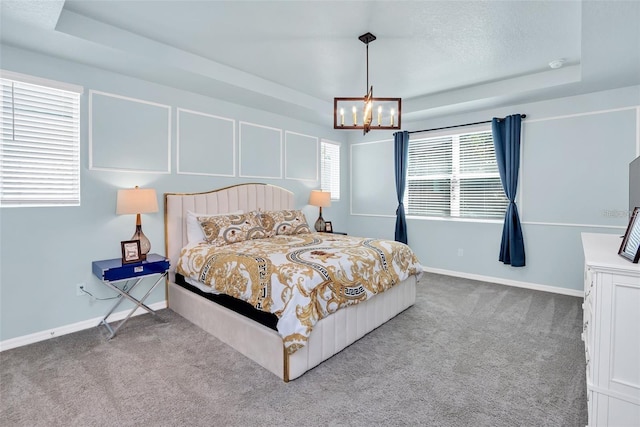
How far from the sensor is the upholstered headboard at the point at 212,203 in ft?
11.9

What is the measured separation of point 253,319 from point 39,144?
2.51m

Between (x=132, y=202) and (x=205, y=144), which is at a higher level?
(x=205, y=144)

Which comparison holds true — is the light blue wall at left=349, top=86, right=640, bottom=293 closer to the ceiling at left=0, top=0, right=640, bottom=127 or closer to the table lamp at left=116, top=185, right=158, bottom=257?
the ceiling at left=0, top=0, right=640, bottom=127

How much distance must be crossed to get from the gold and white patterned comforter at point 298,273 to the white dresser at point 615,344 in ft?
5.04

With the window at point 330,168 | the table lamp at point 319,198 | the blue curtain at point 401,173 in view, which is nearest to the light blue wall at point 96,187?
the table lamp at point 319,198

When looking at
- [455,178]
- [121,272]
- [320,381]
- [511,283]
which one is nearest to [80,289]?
[121,272]

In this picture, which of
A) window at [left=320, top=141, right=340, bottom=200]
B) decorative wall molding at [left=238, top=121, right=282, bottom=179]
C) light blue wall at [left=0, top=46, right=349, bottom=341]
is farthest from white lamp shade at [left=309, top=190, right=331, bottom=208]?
light blue wall at [left=0, top=46, right=349, bottom=341]

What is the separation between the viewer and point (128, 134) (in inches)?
131

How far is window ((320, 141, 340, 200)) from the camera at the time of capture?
5812mm

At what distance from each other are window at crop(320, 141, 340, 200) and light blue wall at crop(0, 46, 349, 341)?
2053 millimetres

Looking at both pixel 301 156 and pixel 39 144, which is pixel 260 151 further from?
pixel 39 144

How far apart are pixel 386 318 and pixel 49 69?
397 cm

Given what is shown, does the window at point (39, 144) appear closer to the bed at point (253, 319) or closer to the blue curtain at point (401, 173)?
the bed at point (253, 319)

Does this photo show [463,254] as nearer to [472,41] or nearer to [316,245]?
[316,245]
